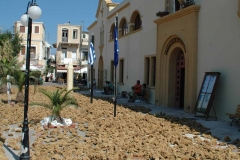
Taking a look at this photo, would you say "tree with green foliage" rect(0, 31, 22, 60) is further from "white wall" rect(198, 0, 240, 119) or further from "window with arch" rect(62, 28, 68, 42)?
"window with arch" rect(62, 28, 68, 42)

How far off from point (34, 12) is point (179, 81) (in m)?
10.4

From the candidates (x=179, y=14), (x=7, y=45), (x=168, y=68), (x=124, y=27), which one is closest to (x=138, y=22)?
(x=124, y=27)

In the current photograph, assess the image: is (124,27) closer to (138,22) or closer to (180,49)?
(138,22)

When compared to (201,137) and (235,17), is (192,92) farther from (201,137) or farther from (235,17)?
(201,137)

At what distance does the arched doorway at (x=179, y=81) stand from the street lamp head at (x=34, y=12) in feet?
32.8

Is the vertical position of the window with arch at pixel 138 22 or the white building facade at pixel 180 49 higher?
the window with arch at pixel 138 22

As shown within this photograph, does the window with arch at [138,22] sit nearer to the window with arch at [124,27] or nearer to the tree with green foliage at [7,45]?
the window with arch at [124,27]

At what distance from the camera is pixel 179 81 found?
15578mm

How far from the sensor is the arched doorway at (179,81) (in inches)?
606

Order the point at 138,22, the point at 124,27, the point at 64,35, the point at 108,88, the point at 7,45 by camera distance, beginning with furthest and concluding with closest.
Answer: the point at 64,35, the point at 7,45, the point at 108,88, the point at 124,27, the point at 138,22

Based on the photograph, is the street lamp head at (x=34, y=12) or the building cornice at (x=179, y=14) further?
the building cornice at (x=179, y=14)

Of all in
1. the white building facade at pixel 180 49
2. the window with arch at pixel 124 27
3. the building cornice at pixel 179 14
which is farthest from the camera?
the window with arch at pixel 124 27

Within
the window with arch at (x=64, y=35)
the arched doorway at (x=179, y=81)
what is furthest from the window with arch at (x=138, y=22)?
the window with arch at (x=64, y=35)

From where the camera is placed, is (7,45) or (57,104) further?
(7,45)
